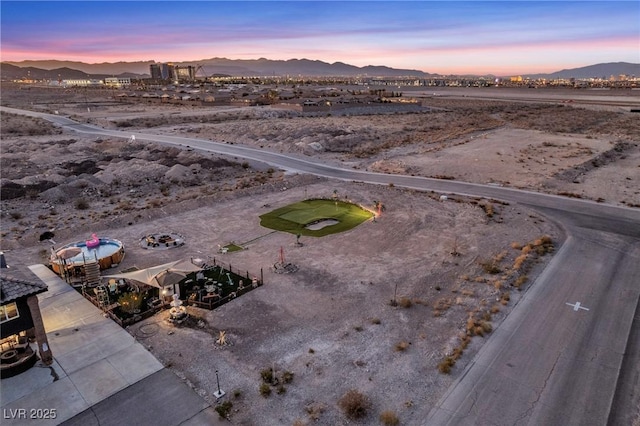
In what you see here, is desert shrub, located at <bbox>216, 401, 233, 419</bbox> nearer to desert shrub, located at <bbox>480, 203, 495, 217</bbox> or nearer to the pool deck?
the pool deck

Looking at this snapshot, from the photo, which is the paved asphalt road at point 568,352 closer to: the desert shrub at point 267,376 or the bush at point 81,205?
the desert shrub at point 267,376

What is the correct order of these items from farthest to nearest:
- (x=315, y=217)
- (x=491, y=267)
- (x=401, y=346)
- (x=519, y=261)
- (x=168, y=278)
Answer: (x=315, y=217)
(x=519, y=261)
(x=491, y=267)
(x=168, y=278)
(x=401, y=346)

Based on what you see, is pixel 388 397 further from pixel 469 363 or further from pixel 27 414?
pixel 27 414

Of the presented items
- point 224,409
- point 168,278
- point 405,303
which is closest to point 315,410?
point 224,409

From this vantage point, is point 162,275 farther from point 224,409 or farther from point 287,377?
point 287,377

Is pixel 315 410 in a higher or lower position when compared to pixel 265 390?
lower

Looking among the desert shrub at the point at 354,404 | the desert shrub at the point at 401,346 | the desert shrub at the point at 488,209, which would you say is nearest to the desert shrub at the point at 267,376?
the desert shrub at the point at 354,404
